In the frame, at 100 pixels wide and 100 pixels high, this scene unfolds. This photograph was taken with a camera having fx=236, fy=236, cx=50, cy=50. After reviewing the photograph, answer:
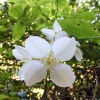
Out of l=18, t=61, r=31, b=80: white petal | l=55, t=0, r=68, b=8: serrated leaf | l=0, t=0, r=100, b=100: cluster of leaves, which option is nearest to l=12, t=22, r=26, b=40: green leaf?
l=0, t=0, r=100, b=100: cluster of leaves

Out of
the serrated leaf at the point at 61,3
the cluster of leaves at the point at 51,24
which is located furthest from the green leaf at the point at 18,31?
the serrated leaf at the point at 61,3

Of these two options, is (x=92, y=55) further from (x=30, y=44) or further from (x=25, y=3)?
(x=30, y=44)

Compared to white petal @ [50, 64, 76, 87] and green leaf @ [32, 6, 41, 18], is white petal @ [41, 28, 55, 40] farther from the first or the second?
green leaf @ [32, 6, 41, 18]

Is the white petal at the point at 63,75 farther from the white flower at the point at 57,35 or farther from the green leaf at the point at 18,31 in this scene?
the green leaf at the point at 18,31

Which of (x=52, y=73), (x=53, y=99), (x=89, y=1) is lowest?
(x=53, y=99)

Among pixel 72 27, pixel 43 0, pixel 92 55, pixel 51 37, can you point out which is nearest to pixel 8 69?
pixel 92 55

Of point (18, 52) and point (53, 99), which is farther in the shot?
point (53, 99)
